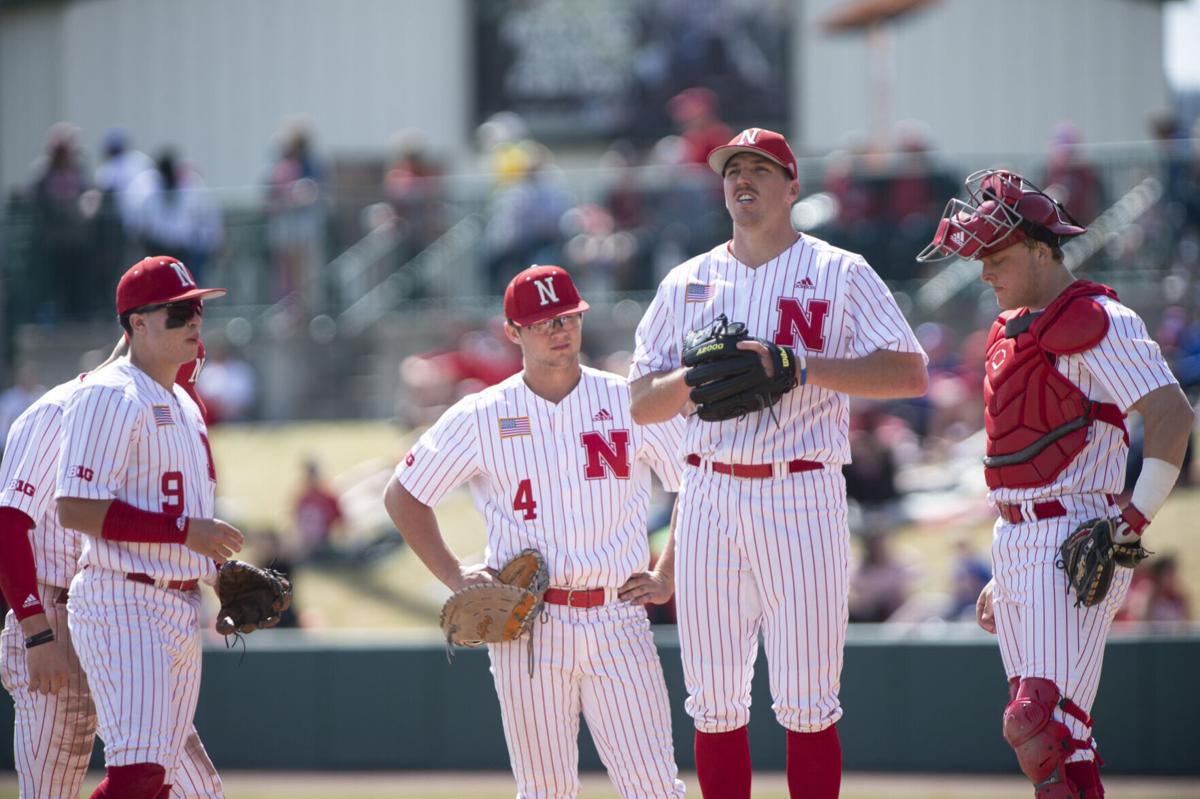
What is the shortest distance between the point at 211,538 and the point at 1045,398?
2.73 metres

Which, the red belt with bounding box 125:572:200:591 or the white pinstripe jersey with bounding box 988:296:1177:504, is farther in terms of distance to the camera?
the red belt with bounding box 125:572:200:591

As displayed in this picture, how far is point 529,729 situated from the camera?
5.37 m

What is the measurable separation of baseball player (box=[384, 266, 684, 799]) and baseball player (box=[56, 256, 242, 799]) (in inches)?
29.8

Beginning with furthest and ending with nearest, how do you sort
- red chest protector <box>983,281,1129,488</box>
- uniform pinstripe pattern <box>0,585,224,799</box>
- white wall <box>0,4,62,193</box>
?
white wall <box>0,4,62,193</box> → uniform pinstripe pattern <box>0,585,224,799</box> → red chest protector <box>983,281,1129,488</box>

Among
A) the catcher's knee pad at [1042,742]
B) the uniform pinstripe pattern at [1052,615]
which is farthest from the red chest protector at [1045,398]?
the catcher's knee pad at [1042,742]

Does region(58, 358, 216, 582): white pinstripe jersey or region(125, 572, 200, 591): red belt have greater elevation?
region(58, 358, 216, 582): white pinstripe jersey

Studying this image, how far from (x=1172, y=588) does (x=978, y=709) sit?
159 centimetres

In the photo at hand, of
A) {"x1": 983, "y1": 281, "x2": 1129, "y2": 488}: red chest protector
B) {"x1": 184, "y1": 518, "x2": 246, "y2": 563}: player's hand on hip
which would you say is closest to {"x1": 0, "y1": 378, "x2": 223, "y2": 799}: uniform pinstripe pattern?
{"x1": 184, "y1": 518, "x2": 246, "y2": 563}: player's hand on hip

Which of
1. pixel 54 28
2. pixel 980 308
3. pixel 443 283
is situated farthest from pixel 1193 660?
pixel 54 28

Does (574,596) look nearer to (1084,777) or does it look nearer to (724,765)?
(724,765)

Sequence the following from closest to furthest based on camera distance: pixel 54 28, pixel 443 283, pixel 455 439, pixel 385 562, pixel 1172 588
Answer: pixel 455 439
pixel 1172 588
pixel 385 562
pixel 443 283
pixel 54 28

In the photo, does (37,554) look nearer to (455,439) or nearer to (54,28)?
(455,439)

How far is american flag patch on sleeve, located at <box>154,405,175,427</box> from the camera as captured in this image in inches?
208

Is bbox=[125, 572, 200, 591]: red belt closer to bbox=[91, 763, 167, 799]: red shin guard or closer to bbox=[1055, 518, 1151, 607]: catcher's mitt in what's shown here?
bbox=[91, 763, 167, 799]: red shin guard
